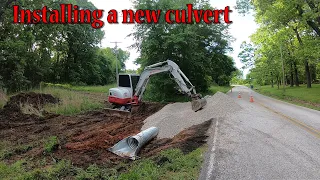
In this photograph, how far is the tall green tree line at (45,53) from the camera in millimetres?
22933

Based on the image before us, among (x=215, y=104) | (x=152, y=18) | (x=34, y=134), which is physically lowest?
(x=34, y=134)

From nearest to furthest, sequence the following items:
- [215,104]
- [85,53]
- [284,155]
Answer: [284,155] → [215,104] → [85,53]

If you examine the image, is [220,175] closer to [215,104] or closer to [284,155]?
[284,155]

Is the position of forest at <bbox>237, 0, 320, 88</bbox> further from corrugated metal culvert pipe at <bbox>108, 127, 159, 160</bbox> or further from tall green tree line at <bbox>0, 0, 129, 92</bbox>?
tall green tree line at <bbox>0, 0, 129, 92</bbox>

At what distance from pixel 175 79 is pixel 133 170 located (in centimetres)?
830

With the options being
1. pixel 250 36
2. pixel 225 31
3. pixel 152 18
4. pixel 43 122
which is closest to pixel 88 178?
pixel 43 122

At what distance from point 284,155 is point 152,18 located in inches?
614

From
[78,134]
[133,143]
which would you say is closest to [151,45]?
[78,134]

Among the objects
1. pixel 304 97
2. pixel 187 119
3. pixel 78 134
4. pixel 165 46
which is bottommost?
pixel 78 134

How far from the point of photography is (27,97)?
55.8 ft

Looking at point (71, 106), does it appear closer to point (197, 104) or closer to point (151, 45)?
point (151, 45)

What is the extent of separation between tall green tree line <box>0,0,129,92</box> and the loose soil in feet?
29.8

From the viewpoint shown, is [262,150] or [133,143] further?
[133,143]

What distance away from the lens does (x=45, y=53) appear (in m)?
35.2
